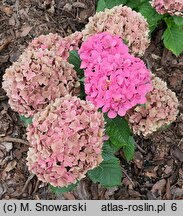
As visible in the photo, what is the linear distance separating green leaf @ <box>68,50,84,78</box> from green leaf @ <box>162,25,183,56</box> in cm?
133

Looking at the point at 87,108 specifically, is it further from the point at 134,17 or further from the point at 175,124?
the point at 175,124

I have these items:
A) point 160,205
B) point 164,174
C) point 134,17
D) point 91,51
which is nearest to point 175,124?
point 164,174

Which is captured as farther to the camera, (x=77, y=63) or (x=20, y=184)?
(x=20, y=184)

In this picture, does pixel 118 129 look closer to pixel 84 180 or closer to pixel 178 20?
pixel 84 180

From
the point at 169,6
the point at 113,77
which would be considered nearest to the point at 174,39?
the point at 169,6

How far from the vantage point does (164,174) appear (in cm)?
346

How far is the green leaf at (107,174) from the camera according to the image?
278 centimetres

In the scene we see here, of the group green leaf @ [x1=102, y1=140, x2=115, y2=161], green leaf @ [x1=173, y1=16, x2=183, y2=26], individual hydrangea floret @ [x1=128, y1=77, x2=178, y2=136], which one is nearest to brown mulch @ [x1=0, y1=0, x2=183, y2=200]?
green leaf @ [x1=173, y1=16, x2=183, y2=26]

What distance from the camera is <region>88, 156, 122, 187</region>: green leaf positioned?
278 centimetres

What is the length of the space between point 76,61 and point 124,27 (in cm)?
39

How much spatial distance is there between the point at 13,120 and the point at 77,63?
43.7 inches

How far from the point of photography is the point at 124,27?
108 inches

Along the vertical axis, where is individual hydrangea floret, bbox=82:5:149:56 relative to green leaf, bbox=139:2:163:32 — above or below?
below

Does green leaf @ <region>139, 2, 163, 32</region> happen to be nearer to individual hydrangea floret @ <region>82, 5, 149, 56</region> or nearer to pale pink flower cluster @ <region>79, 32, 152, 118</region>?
individual hydrangea floret @ <region>82, 5, 149, 56</region>
